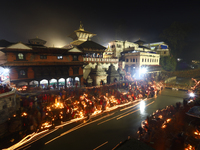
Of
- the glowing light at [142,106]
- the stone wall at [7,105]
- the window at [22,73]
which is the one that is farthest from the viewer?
the window at [22,73]

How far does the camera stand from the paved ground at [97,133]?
32.9 feet

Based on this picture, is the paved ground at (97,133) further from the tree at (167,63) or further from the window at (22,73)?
the tree at (167,63)

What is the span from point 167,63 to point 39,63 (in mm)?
51354

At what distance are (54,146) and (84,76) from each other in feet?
57.3

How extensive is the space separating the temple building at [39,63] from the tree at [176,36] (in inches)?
1950

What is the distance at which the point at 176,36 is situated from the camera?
51.4m

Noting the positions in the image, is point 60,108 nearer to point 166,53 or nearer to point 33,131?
point 33,131

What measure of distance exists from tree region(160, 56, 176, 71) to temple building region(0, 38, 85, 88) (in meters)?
42.0

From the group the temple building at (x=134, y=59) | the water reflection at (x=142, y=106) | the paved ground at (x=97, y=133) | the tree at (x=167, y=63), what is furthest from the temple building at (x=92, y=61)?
the tree at (x=167, y=63)

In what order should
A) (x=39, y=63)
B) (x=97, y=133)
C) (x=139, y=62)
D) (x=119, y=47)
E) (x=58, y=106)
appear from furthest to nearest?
(x=119, y=47) → (x=139, y=62) → (x=39, y=63) → (x=58, y=106) → (x=97, y=133)

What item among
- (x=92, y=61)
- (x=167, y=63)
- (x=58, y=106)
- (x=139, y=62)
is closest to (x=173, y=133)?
(x=58, y=106)

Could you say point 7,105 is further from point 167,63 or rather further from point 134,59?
point 167,63

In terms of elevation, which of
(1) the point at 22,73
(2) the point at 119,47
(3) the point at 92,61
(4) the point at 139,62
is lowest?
(1) the point at 22,73

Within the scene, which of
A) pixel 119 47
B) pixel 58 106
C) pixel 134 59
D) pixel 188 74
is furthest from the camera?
pixel 188 74
